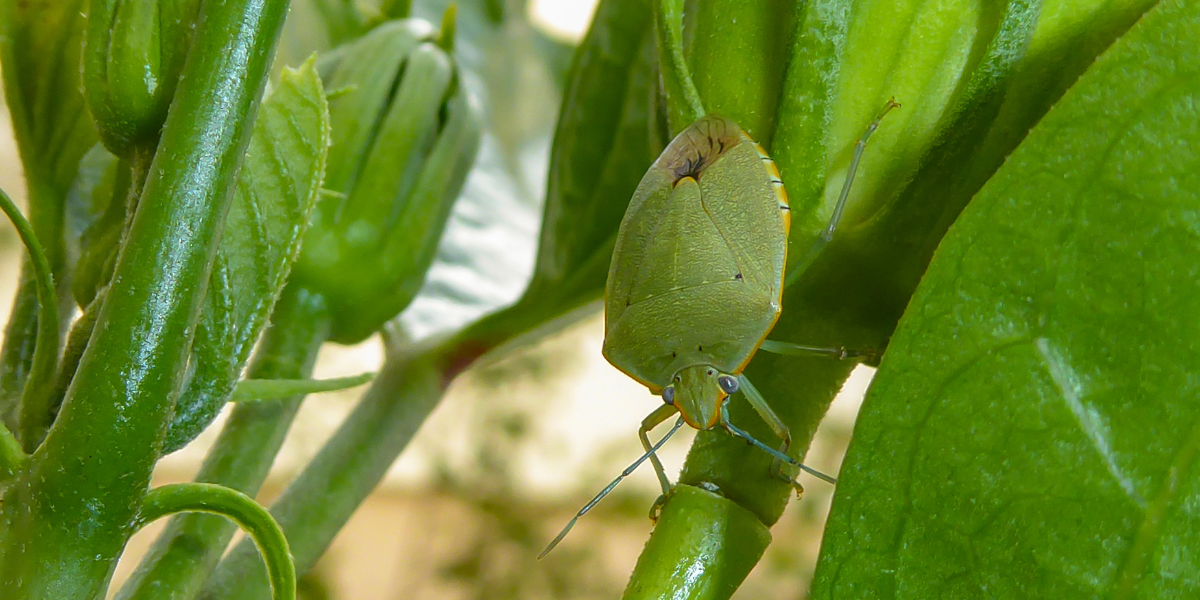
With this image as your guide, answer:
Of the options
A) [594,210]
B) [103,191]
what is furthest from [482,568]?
[103,191]

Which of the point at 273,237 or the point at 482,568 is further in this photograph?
the point at 482,568

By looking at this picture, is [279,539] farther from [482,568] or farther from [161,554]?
[482,568]

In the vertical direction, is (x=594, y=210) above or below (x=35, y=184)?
above

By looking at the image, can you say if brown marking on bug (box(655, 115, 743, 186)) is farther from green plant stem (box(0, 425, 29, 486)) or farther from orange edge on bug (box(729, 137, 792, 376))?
green plant stem (box(0, 425, 29, 486))

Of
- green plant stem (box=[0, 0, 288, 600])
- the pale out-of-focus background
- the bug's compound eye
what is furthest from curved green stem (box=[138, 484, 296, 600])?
the pale out-of-focus background

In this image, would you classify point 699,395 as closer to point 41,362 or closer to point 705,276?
point 705,276

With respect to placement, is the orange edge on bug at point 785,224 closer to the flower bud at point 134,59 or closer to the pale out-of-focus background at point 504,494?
the flower bud at point 134,59
